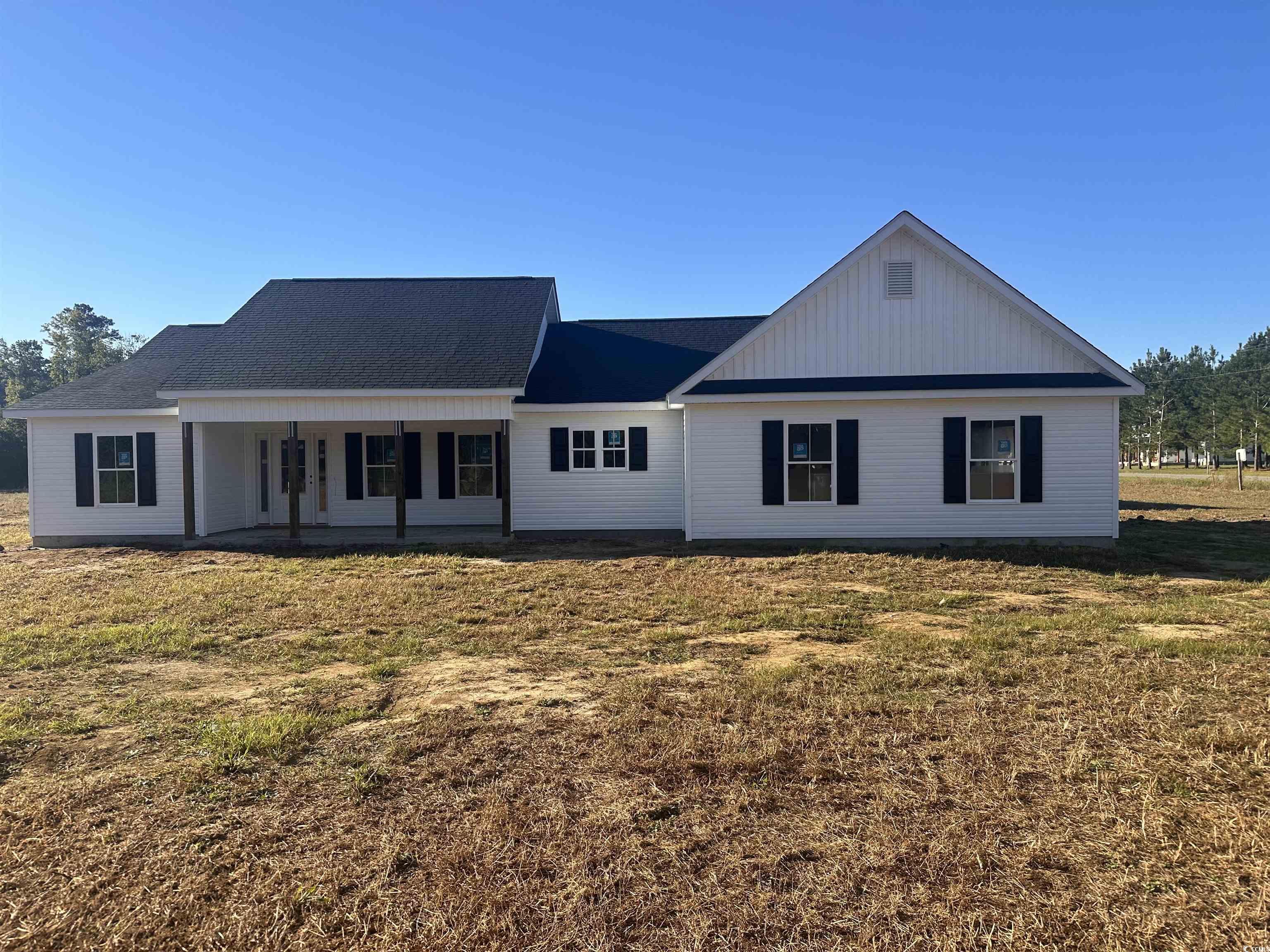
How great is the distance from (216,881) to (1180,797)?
4951mm

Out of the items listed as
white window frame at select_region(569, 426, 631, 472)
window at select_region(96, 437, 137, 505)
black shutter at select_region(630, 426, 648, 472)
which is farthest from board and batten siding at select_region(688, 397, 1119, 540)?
window at select_region(96, 437, 137, 505)

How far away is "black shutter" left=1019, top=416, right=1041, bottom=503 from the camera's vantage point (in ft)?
44.2

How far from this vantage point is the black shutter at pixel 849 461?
45.6ft

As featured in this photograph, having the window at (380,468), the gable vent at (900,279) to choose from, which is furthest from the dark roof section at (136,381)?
the gable vent at (900,279)

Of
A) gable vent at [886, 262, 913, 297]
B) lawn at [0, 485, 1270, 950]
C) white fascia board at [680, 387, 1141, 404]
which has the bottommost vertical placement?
lawn at [0, 485, 1270, 950]

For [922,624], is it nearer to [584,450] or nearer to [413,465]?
[584,450]

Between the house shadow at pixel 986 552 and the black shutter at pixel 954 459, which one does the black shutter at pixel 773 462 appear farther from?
the black shutter at pixel 954 459

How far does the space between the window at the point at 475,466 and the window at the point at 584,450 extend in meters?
2.80

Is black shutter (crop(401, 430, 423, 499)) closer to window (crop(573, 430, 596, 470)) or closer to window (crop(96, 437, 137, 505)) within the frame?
window (crop(573, 430, 596, 470))

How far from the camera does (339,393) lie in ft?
48.3

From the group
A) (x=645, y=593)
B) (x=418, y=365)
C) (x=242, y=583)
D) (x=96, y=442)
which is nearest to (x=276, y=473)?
(x=96, y=442)

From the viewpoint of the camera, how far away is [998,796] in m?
3.89

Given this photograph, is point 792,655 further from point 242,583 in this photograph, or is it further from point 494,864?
point 242,583

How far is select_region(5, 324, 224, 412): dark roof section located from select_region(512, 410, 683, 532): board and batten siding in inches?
311
